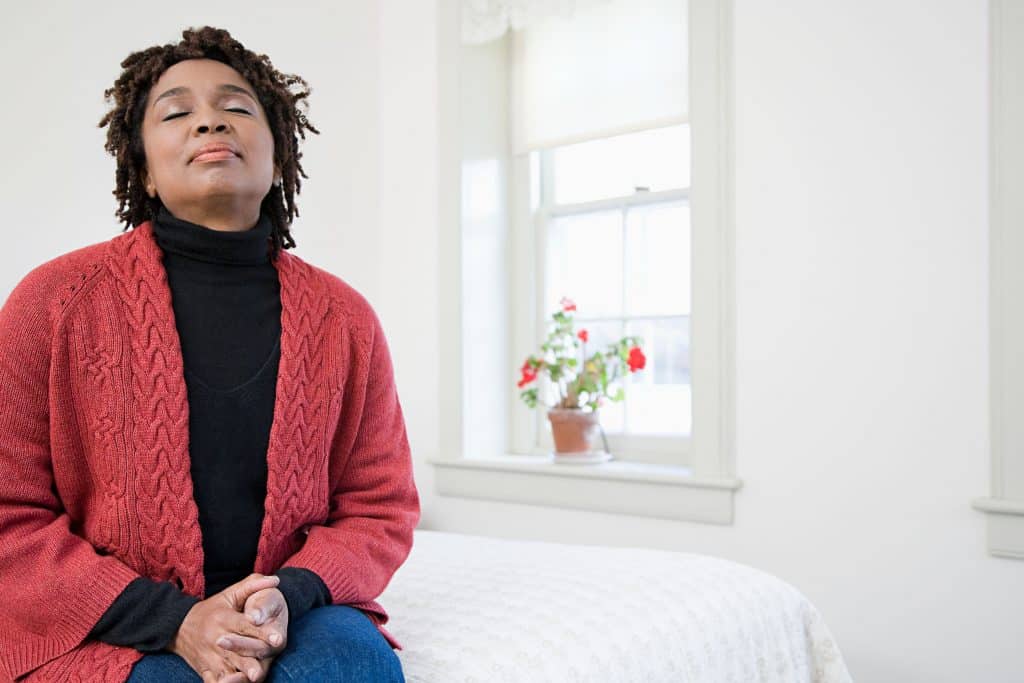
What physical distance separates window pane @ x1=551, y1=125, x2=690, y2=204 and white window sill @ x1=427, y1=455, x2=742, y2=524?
0.93m

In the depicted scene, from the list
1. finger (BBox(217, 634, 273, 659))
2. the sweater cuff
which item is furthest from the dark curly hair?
finger (BBox(217, 634, 273, 659))

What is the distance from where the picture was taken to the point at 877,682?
7.86 feet

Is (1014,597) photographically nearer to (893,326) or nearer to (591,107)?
(893,326)

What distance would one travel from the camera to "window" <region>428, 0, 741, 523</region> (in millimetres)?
2734

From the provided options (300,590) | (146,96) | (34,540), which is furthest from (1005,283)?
(34,540)

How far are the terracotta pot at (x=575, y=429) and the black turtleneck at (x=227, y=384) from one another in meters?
1.75

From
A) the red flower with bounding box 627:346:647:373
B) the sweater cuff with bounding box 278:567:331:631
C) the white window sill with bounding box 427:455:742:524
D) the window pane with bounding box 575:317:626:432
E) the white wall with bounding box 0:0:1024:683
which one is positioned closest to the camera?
the sweater cuff with bounding box 278:567:331:631

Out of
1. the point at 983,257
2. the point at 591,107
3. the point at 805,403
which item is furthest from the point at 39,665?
the point at 591,107

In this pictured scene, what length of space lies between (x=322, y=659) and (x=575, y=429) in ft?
6.32

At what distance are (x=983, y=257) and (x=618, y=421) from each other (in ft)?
4.34

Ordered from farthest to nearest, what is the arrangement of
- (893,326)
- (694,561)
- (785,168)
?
(785,168) → (893,326) → (694,561)

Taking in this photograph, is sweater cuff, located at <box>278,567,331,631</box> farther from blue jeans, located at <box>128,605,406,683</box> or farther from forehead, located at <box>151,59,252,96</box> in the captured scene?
forehead, located at <box>151,59,252,96</box>

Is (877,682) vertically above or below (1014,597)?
below

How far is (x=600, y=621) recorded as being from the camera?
1586mm
